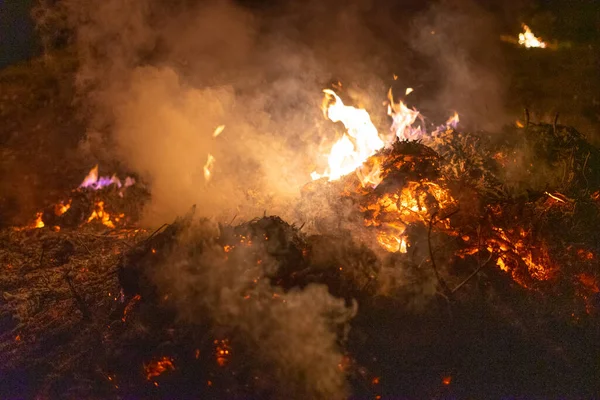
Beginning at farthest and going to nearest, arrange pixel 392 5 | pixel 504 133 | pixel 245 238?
pixel 392 5, pixel 504 133, pixel 245 238

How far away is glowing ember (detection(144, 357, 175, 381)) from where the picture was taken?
134 inches

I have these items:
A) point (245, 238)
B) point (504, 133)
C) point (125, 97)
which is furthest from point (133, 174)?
point (504, 133)

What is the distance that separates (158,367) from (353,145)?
4217 millimetres

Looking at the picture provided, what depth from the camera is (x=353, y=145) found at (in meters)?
6.61

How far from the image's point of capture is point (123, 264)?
412cm

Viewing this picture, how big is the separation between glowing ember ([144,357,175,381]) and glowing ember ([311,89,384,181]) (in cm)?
359

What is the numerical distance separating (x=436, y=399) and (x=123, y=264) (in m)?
2.85

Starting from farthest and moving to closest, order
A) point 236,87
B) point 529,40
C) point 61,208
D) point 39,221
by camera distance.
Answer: point 529,40 < point 236,87 < point 61,208 < point 39,221

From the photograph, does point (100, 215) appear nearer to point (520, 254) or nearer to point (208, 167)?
point (208, 167)

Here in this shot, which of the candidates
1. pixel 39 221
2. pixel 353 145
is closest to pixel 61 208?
pixel 39 221

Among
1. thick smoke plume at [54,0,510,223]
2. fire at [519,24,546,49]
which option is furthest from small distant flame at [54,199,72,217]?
fire at [519,24,546,49]

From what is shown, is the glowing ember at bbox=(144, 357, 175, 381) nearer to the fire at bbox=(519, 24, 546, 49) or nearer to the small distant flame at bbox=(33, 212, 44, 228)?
the small distant flame at bbox=(33, 212, 44, 228)

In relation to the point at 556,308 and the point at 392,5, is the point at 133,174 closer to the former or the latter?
the point at 556,308

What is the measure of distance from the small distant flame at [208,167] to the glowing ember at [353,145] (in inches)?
61.4
